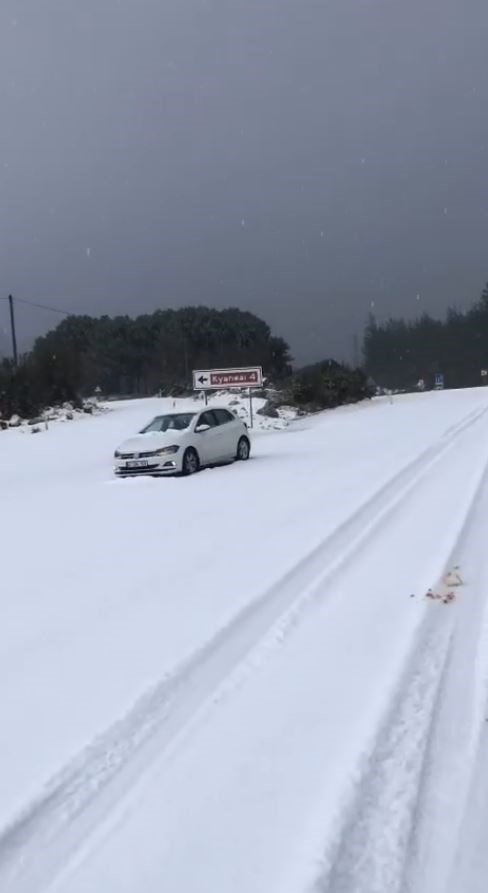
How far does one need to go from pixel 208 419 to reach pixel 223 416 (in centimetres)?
82

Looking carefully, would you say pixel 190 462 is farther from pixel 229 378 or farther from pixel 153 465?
pixel 229 378

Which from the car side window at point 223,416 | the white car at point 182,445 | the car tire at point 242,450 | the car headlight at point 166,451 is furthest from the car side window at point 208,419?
the car headlight at point 166,451

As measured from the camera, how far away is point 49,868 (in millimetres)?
3258

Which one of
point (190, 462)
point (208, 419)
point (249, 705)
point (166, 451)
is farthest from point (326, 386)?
point (249, 705)

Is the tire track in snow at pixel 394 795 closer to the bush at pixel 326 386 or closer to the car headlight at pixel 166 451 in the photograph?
the car headlight at pixel 166 451

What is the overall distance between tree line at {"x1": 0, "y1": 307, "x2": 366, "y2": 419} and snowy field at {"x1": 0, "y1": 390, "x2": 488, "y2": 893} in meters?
32.7

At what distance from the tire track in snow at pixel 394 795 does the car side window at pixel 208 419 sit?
13392 mm

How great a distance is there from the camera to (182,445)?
17234mm

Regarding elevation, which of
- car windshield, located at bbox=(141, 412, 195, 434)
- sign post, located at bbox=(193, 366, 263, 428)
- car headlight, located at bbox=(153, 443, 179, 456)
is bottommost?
car headlight, located at bbox=(153, 443, 179, 456)

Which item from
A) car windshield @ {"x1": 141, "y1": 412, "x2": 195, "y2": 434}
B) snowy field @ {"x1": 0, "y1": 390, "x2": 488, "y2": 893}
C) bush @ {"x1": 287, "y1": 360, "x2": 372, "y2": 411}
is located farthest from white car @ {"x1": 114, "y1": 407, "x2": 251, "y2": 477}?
bush @ {"x1": 287, "y1": 360, "x2": 372, "y2": 411}

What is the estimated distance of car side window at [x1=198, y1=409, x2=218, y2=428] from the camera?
61.2ft

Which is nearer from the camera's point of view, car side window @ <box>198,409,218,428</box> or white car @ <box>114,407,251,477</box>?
white car @ <box>114,407,251,477</box>

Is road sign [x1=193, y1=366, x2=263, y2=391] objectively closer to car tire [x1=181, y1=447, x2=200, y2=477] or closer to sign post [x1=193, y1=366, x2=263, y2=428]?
sign post [x1=193, y1=366, x2=263, y2=428]

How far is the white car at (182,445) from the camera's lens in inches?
672
